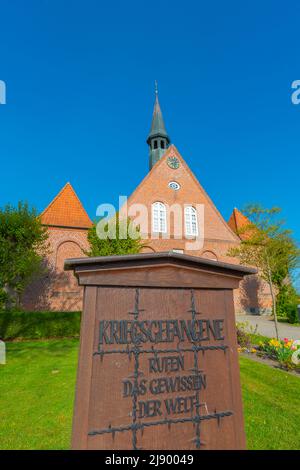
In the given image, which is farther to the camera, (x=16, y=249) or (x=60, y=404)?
(x=16, y=249)

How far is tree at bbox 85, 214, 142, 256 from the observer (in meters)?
15.0

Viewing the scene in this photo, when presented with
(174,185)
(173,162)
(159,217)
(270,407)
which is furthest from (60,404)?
(173,162)

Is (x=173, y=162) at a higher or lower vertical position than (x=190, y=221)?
higher

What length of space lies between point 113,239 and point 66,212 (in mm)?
8283

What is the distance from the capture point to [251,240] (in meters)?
13.2

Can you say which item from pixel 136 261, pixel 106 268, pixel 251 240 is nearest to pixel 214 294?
pixel 136 261

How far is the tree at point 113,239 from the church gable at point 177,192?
6348mm

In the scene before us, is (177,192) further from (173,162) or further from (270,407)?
(270,407)

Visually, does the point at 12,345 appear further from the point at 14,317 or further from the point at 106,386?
the point at 106,386

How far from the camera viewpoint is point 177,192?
23438mm

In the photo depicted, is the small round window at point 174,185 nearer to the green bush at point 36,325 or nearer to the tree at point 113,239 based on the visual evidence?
the tree at point 113,239

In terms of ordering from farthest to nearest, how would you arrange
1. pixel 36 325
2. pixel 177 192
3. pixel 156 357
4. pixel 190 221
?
1. pixel 177 192
2. pixel 190 221
3. pixel 36 325
4. pixel 156 357

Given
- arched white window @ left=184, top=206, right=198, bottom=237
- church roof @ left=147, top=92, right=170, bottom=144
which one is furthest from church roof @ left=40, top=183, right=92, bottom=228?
→ church roof @ left=147, top=92, right=170, bottom=144

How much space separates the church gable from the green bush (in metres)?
11.4
